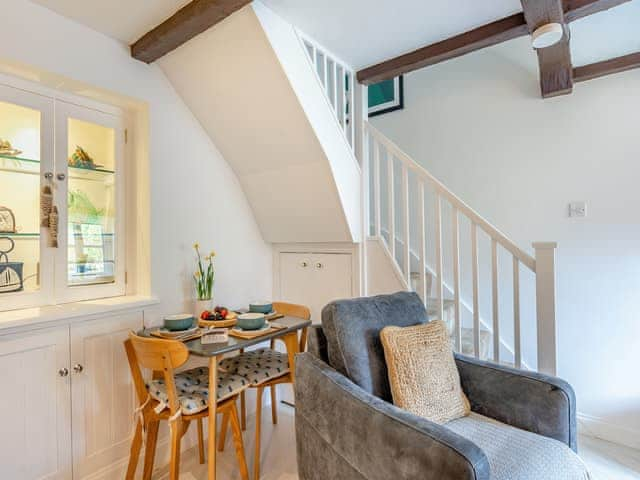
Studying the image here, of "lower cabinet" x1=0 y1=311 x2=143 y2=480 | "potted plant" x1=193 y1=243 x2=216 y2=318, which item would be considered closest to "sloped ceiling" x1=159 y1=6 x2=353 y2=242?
"potted plant" x1=193 y1=243 x2=216 y2=318

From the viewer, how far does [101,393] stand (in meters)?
1.78

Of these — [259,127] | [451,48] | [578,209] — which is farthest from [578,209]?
[259,127]

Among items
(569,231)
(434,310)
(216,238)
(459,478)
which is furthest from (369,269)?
(459,478)

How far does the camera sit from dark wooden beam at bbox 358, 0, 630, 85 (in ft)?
5.54

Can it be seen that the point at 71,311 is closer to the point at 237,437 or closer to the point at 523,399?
the point at 237,437

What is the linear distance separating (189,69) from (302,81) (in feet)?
2.16

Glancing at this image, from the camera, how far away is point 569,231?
2.52 metres

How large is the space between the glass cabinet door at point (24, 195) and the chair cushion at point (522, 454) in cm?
198

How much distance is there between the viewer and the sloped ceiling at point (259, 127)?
1.84 meters

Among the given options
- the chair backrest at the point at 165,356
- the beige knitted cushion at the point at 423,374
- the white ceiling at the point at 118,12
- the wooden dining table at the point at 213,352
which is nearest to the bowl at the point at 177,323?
the wooden dining table at the point at 213,352

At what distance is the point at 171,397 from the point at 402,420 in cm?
98

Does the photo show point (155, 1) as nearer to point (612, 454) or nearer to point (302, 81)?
point (302, 81)

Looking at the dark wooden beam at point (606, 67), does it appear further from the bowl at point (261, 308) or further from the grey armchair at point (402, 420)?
the bowl at point (261, 308)

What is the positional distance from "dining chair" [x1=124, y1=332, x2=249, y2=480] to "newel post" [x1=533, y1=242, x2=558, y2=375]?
1.50 meters
